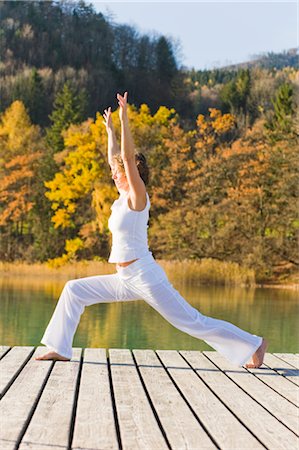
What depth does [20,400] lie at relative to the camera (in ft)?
11.5

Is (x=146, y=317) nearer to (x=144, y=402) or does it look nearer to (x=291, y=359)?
Result: (x=291, y=359)

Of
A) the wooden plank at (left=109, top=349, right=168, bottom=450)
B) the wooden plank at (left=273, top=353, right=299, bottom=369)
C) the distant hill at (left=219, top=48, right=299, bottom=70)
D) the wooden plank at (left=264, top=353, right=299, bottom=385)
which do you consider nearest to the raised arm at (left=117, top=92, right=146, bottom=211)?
the wooden plank at (left=109, top=349, right=168, bottom=450)

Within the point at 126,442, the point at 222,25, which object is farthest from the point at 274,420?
the point at 222,25

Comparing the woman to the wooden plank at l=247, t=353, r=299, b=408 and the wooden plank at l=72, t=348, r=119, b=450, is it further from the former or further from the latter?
the wooden plank at l=72, t=348, r=119, b=450

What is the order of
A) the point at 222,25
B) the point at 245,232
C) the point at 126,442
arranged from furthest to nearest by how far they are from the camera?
the point at 245,232 < the point at 222,25 < the point at 126,442

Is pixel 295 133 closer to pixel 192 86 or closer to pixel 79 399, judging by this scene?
pixel 79 399

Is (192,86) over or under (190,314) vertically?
over

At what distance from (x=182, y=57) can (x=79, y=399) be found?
4606cm

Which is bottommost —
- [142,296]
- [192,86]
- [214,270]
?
[214,270]

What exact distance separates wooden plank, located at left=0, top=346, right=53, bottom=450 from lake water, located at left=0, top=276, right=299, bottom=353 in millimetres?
5024

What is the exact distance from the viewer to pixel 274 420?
338 centimetres

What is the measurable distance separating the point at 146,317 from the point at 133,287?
883 centimetres

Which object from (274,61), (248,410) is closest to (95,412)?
(248,410)

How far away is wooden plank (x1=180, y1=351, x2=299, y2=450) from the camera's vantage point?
306cm
